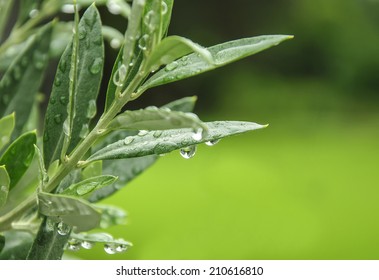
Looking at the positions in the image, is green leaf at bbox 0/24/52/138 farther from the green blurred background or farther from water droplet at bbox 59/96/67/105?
the green blurred background

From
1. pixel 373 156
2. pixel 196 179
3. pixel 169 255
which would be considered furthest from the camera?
pixel 373 156

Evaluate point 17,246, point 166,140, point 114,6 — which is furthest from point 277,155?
point 166,140

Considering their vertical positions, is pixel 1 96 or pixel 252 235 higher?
pixel 252 235

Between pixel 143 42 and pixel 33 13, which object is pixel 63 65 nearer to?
pixel 143 42

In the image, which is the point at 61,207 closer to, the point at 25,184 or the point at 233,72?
the point at 25,184

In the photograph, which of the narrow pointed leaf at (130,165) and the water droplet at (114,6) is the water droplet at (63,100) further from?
the water droplet at (114,6)

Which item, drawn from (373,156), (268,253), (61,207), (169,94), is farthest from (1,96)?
(169,94)
